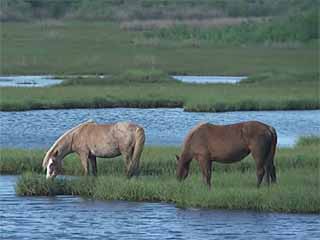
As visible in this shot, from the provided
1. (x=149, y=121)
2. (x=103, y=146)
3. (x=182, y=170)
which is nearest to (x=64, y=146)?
(x=103, y=146)

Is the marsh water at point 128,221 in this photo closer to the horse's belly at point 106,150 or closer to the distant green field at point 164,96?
the horse's belly at point 106,150

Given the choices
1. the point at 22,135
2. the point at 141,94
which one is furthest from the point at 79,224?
the point at 141,94

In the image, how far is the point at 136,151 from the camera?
62.0 ft

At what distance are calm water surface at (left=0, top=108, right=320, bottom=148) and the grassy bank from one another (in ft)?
13.4

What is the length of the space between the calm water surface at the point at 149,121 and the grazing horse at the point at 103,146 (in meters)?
5.85

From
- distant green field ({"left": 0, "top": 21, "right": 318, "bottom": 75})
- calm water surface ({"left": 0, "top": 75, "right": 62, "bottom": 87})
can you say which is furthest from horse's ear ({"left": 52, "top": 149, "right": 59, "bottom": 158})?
distant green field ({"left": 0, "top": 21, "right": 318, "bottom": 75})

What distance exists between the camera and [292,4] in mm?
73062

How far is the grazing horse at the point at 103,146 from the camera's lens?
62.1 ft

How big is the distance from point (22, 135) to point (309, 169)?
366 inches

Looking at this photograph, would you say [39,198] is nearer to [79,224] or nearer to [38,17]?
[79,224]

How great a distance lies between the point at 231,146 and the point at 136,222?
7.07 ft

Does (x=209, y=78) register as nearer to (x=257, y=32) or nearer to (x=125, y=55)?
(x=125, y=55)

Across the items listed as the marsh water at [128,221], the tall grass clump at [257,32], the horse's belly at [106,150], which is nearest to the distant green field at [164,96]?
the marsh water at [128,221]

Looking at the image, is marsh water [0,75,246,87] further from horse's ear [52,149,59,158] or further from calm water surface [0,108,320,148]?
horse's ear [52,149,59,158]
